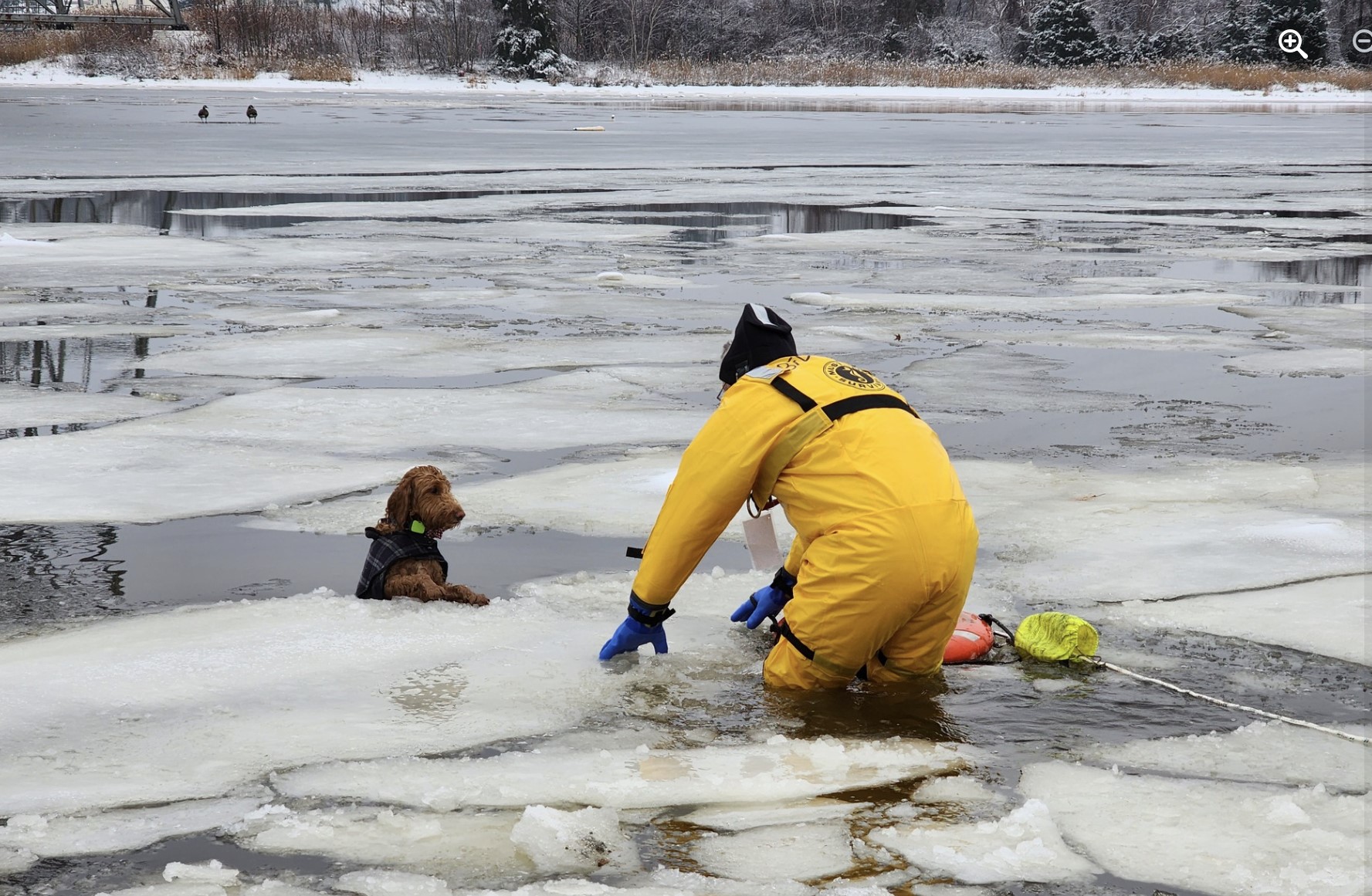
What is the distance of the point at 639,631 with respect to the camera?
3.63 metres

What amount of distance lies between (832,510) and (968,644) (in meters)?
0.67

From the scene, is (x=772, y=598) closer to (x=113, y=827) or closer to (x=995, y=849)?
(x=995, y=849)

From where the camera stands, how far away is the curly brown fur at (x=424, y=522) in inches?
159

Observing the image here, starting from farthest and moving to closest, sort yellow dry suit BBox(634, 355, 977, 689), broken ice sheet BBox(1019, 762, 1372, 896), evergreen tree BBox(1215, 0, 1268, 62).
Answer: evergreen tree BBox(1215, 0, 1268, 62) < yellow dry suit BBox(634, 355, 977, 689) < broken ice sheet BBox(1019, 762, 1372, 896)

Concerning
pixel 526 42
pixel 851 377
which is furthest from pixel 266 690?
pixel 526 42

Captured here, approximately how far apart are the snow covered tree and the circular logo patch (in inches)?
2194

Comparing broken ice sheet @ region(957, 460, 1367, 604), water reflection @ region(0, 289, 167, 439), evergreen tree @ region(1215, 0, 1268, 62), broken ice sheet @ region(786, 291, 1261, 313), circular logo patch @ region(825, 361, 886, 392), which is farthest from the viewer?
evergreen tree @ region(1215, 0, 1268, 62)

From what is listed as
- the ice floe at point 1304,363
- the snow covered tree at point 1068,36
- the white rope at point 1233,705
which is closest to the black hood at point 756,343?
the white rope at point 1233,705

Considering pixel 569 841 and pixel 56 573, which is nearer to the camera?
pixel 569 841

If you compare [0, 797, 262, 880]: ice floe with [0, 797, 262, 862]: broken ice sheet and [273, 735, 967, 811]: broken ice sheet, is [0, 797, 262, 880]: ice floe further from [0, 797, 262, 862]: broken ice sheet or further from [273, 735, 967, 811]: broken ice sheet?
[273, 735, 967, 811]: broken ice sheet

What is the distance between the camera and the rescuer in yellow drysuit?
3375mm

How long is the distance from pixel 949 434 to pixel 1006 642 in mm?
2351

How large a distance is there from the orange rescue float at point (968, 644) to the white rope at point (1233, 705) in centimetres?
26

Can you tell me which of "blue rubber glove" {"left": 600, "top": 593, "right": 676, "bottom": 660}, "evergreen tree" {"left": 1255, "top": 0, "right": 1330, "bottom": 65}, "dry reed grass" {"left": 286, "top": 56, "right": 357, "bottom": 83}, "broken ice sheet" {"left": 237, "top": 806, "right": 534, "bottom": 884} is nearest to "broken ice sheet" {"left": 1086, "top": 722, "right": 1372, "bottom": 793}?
"blue rubber glove" {"left": 600, "top": 593, "right": 676, "bottom": 660}
